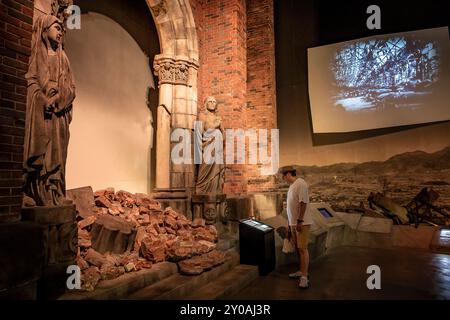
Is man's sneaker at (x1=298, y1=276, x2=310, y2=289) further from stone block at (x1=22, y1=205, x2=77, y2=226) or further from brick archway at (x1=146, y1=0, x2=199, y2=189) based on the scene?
brick archway at (x1=146, y1=0, x2=199, y2=189)

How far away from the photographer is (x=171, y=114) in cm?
623

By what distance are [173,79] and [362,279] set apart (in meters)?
4.84

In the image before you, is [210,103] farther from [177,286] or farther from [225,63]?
[177,286]

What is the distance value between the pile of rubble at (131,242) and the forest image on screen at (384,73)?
5.82m

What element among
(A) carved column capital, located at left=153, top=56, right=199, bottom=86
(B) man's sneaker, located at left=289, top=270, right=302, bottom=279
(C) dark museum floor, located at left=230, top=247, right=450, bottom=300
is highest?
(A) carved column capital, located at left=153, top=56, right=199, bottom=86

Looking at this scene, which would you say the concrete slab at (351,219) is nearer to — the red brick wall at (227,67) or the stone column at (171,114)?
the red brick wall at (227,67)

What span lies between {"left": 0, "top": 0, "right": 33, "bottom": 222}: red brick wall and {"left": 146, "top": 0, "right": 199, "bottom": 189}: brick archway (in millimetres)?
3386

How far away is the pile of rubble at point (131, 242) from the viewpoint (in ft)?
11.3

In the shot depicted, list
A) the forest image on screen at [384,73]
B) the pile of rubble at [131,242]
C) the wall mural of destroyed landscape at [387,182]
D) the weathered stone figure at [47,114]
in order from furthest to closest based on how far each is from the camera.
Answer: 1. the forest image on screen at [384,73]
2. the wall mural of destroyed landscape at [387,182]
3. the pile of rubble at [131,242]
4. the weathered stone figure at [47,114]

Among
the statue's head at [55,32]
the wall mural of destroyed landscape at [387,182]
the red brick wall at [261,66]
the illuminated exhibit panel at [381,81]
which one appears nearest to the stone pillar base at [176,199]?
the statue's head at [55,32]

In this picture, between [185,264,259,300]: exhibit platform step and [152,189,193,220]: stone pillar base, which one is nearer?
[185,264,259,300]: exhibit platform step

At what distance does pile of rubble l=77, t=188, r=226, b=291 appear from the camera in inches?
136

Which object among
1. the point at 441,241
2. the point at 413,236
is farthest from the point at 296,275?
the point at 413,236

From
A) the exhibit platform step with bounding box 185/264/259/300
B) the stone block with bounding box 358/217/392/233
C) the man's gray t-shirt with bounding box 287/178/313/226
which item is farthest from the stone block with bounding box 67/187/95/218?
the stone block with bounding box 358/217/392/233
